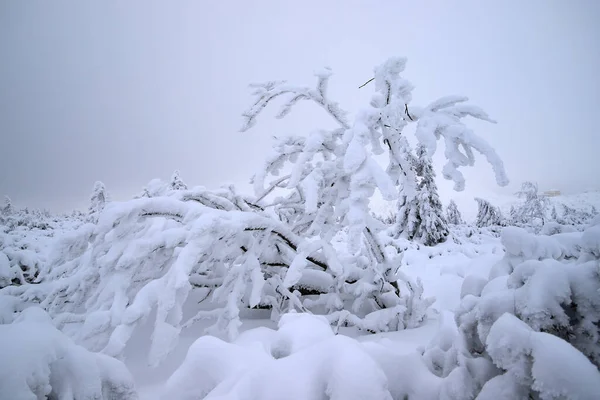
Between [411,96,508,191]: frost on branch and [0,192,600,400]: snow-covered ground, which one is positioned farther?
[411,96,508,191]: frost on branch

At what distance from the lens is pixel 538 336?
74cm

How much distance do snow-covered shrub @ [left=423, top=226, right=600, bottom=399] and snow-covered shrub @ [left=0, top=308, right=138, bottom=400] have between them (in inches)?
48.3

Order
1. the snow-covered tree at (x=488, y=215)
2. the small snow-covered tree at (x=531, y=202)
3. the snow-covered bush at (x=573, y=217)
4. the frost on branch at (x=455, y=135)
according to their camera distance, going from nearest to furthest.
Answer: the frost on branch at (x=455, y=135), the snow-covered bush at (x=573, y=217), the snow-covered tree at (x=488, y=215), the small snow-covered tree at (x=531, y=202)

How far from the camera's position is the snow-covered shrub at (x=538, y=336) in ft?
2.20

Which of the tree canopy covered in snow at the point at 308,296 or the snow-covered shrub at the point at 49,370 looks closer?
the snow-covered shrub at the point at 49,370

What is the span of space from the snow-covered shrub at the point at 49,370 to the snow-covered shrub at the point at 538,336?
1226 mm

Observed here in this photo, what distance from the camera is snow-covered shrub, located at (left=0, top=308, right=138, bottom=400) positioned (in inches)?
29.0

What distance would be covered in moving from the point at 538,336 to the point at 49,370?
55.4 inches

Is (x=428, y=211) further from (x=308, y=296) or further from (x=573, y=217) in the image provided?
(x=308, y=296)

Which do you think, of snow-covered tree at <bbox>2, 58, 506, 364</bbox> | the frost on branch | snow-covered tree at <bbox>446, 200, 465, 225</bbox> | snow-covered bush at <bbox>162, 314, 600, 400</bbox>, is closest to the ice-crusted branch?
snow-covered tree at <bbox>2, 58, 506, 364</bbox>

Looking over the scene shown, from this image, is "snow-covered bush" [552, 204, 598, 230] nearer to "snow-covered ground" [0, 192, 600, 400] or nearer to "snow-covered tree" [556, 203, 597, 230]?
"snow-covered tree" [556, 203, 597, 230]

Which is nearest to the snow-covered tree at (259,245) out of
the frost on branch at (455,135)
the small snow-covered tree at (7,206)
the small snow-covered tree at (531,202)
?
the frost on branch at (455,135)

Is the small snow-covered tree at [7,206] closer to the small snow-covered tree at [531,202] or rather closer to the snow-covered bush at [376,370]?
the snow-covered bush at [376,370]

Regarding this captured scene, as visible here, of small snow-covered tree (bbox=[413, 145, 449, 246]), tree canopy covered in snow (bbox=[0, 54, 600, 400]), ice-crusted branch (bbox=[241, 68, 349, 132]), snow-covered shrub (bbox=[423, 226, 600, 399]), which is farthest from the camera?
small snow-covered tree (bbox=[413, 145, 449, 246])
